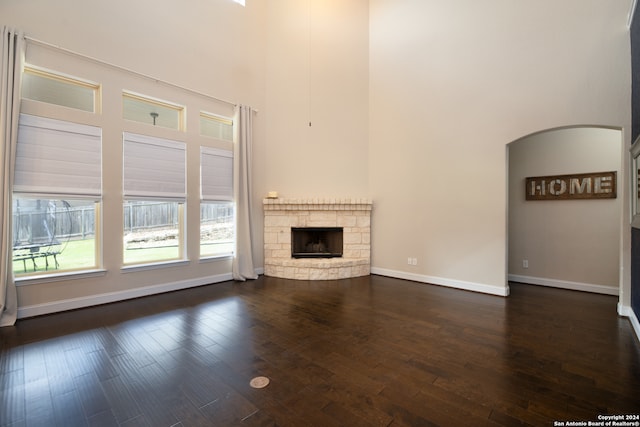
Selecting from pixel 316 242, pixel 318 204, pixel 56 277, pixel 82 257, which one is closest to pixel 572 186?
pixel 318 204

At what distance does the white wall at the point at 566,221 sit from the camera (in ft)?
13.8

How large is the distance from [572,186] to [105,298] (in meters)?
7.17

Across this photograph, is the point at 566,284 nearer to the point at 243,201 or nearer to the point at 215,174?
the point at 243,201

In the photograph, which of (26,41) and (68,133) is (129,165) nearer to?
(68,133)

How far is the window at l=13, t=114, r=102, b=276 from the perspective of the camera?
128 inches

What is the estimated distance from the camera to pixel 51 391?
1.93 meters

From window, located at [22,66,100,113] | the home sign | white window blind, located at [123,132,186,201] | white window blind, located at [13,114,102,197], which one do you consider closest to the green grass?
white window blind, located at [13,114,102,197]

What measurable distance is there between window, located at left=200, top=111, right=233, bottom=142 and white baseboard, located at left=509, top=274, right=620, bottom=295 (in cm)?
587

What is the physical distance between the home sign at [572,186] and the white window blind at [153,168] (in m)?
5.99

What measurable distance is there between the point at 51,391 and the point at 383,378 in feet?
7.71

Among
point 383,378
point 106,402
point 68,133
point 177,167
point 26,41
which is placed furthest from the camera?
point 177,167

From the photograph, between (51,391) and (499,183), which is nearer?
(51,391)

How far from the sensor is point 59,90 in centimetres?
349

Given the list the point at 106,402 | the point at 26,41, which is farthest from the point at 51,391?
the point at 26,41
